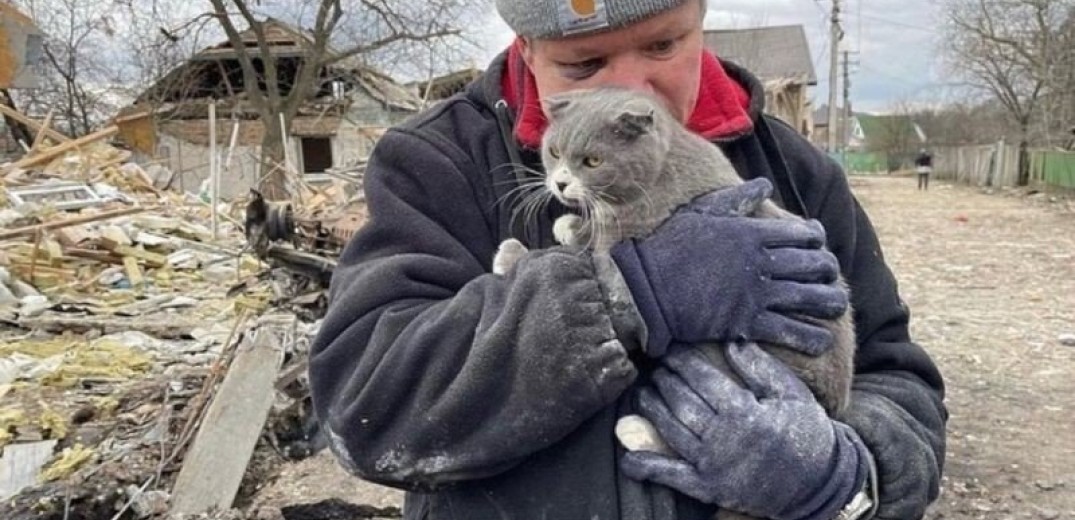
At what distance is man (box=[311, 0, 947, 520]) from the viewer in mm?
1443

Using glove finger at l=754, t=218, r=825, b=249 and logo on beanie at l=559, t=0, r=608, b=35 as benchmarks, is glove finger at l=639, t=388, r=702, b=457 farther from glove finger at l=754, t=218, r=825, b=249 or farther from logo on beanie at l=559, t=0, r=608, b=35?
logo on beanie at l=559, t=0, r=608, b=35

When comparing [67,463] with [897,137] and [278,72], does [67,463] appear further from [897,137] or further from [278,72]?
[897,137]

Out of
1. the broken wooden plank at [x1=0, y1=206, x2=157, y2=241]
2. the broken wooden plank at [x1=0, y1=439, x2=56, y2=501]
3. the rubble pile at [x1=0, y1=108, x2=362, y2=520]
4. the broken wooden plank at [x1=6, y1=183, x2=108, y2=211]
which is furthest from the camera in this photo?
the broken wooden plank at [x1=6, y1=183, x2=108, y2=211]

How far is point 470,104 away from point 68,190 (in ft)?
51.9

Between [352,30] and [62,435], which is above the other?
[352,30]

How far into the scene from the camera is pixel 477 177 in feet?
5.72

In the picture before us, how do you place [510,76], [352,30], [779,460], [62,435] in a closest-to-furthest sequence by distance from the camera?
[779,460]
[510,76]
[62,435]
[352,30]

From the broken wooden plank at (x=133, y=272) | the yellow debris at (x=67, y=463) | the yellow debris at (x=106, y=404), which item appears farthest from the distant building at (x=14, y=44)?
the yellow debris at (x=67, y=463)

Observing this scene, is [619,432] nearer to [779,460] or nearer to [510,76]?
[779,460]

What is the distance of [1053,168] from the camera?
29.3m

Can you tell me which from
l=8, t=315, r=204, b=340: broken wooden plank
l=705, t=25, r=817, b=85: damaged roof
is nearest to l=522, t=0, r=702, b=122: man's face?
l=8, t=315, r=204, b=340: broken wooden plank

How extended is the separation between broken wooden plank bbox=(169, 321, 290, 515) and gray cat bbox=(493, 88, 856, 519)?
13.3 feet

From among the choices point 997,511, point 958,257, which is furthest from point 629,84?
point 958,257

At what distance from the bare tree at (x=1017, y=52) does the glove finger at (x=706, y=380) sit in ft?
103
